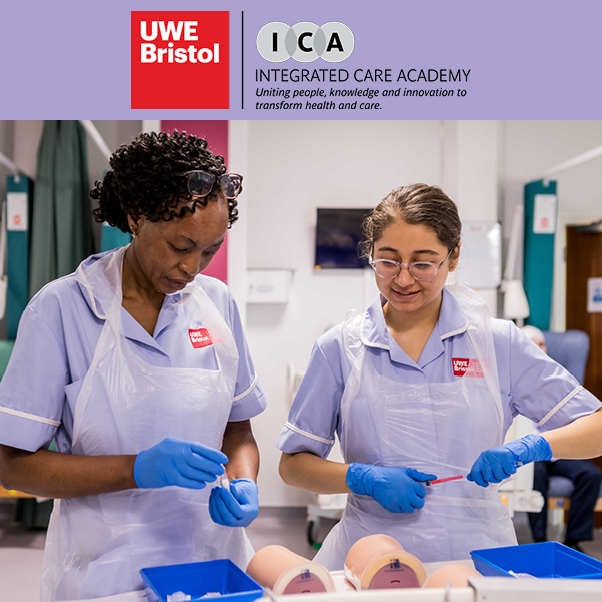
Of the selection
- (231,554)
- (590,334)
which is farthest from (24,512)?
(590,334)

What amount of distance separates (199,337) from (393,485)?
543mm

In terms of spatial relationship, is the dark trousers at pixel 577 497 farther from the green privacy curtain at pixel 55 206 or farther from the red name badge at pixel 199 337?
the green privacy curtain at pixel 55 206

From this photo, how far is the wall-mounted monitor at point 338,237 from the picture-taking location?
14.4 ft

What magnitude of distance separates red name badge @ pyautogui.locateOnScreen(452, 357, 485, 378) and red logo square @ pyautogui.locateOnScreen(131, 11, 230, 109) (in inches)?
46.8

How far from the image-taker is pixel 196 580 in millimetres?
1061

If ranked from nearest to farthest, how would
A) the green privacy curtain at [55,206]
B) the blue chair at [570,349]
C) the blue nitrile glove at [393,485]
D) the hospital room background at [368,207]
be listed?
the blue nitrile glove at [393,485], the green privacy curtain at [55,206], the blue chair at [570,349], the hospital room background at [368,207]

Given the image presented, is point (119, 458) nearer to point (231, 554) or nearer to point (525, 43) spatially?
point (231, 554)

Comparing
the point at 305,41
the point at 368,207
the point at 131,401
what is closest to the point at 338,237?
the point at 368,207

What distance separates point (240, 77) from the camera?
6.83 feet

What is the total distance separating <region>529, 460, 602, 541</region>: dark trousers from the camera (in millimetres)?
3510

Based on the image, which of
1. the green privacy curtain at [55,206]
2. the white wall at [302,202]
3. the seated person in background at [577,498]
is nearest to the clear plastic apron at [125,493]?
the green privacy curtain at [55,206]

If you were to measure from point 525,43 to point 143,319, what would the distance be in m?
1.59

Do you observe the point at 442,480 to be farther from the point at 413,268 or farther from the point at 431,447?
the point at 413,268

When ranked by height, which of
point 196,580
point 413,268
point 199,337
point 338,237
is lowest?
point 196,580
